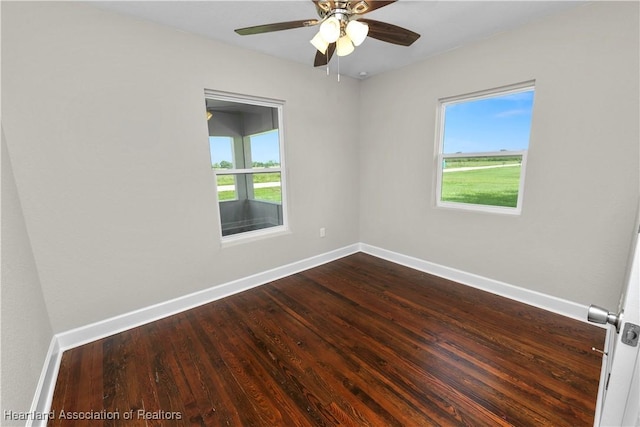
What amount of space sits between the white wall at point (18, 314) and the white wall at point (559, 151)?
3.51 meters

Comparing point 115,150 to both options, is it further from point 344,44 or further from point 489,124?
point 489,124

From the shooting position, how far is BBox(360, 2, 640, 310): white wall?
77.0 inches

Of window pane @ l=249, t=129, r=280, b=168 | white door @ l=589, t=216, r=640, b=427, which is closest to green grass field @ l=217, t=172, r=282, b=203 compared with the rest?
window pane @ l=249, t=129, r=280, b=168

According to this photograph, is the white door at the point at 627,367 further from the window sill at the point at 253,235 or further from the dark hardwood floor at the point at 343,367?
the window sill at the point at 253,235

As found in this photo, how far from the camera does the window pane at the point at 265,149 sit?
3042 mm

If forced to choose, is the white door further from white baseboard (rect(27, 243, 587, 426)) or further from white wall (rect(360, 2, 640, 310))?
white baseboard (rect(27, 243, 587, 426))

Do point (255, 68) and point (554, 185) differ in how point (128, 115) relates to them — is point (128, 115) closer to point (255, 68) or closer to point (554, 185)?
point (255, 68)

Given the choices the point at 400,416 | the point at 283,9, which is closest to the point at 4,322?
the point at 400,416

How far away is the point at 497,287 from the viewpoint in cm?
273

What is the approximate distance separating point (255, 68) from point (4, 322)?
267 centimetres

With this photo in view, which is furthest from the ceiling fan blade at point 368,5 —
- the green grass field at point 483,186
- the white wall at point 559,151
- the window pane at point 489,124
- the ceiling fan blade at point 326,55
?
the green grass field at point 483,186

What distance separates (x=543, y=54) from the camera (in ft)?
7.29

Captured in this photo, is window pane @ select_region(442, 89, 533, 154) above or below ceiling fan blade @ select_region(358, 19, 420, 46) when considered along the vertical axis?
below

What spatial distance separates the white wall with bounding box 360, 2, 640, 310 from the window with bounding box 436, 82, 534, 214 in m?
0.11
